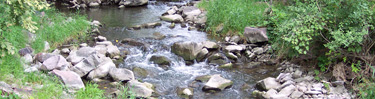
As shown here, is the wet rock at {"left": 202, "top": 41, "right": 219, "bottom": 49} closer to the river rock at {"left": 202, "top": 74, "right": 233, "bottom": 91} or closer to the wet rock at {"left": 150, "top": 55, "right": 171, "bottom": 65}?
the wet rock at {"left": 150, "top": 55, "right": 171, "bottom": 65}

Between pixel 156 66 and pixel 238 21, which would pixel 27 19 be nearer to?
pixel 156 66

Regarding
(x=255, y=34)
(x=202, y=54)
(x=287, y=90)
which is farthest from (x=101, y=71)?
(x=255, y=34)

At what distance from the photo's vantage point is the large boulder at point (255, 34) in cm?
872

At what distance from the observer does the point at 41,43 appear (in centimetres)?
775

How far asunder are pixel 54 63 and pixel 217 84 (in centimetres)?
325

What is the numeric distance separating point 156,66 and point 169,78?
0.80 metres

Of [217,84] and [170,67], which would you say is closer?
[217,84]

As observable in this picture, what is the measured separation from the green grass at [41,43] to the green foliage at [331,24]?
4.22 metres

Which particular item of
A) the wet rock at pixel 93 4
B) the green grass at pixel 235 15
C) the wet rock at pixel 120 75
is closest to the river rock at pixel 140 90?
the wet rock at pixel 120 75

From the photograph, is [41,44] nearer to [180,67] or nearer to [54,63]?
[54,63]

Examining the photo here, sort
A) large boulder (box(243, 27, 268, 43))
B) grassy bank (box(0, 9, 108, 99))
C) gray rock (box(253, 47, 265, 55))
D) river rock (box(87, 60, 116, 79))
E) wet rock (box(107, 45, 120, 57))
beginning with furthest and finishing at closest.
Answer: large boulder (box(243, 27, 268, 43)) < gray rock (box(253, 47, 265, 55)) < wet rock (box(107, 45, 120, 57)) < river rock (box(87, 60, 116, 79)) < grassy bank (box(0, 9, 108, 99))

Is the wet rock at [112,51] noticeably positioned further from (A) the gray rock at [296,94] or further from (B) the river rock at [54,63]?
(A) the gray rock at [296,94]

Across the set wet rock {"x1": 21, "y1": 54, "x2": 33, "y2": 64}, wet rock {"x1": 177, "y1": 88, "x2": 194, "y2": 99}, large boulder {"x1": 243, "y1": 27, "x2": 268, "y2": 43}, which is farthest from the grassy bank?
large boulder {"x1": 243, "y1": 27, "x2": 268, "y2": 43}

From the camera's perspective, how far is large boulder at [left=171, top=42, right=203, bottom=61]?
8.25 metres
